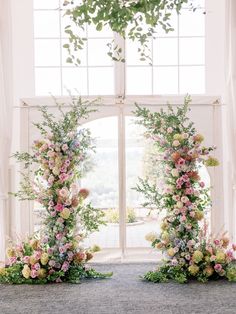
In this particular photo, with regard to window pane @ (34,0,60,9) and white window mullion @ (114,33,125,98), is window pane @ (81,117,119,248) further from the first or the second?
window pane @ (34,0,60,9)

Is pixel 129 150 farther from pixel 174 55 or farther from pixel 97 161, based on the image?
pixel 174 55

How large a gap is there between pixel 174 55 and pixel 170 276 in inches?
106

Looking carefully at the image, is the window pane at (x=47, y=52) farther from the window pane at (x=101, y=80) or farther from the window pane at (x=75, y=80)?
Result: the window pane at (x=101, y=80)

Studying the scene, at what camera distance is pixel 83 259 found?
493 centimetres

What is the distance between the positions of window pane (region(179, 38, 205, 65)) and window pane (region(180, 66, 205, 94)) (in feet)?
0.28

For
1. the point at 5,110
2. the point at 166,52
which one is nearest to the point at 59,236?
the point at 5,110

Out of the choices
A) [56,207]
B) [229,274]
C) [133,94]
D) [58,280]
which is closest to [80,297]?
[58,280]

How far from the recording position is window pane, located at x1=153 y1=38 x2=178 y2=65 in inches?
243

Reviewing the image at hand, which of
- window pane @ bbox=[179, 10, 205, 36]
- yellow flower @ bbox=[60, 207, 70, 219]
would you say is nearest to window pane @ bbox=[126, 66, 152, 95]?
window pane @ bbox=[179, 10, 205, 36]

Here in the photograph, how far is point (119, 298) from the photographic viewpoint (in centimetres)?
423

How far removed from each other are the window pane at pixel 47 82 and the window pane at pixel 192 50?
152 cm

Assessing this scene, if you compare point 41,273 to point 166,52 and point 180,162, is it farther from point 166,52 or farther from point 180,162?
point 166,52

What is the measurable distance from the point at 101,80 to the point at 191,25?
127 cm

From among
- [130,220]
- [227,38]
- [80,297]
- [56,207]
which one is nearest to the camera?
[80,297]
